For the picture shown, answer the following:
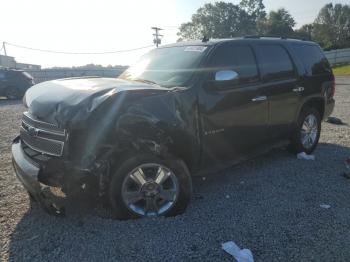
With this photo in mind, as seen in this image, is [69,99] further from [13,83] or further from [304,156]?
[13,83]

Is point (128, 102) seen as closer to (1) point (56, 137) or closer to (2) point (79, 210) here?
Answer: (1) point (56, 137)

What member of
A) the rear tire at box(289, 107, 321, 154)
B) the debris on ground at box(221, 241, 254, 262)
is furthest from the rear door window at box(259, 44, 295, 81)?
the debris on ground at box(221, 241, 254, 262)

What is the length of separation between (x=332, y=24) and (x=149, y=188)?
323ft

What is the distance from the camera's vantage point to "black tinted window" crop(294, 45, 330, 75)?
6082 mm

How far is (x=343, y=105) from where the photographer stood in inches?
487

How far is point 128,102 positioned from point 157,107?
32cm

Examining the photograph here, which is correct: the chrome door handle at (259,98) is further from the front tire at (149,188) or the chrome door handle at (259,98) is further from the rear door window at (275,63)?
the front tire at (149,188)

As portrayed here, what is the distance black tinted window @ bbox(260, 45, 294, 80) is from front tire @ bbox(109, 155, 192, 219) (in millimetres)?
2230

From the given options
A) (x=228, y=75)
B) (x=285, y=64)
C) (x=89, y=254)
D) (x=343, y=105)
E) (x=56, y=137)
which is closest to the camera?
(x=89, y=254)

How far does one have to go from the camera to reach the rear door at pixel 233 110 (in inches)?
166

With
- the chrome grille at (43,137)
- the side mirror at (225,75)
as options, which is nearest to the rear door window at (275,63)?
the side mirror at (225,75)

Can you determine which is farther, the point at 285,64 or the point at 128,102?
the point at 285,64

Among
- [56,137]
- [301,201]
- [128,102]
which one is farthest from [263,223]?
[56,137]

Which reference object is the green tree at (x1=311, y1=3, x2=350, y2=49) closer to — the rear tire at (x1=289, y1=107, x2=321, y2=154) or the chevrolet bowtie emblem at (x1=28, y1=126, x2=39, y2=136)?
the rear tire at (x1=289, y1=107, x2=321, y2=154)
